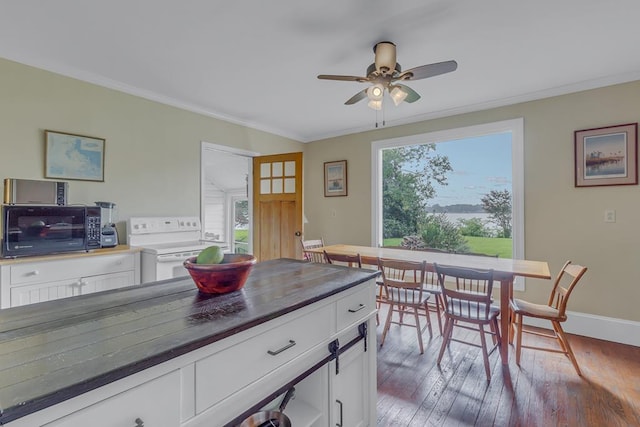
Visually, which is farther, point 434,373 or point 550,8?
point 434,373

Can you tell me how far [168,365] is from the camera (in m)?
0.72

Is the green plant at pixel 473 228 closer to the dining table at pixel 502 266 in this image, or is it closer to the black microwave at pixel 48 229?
the dining table at pixel 502 266

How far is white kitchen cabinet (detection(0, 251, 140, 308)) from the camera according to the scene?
207cm

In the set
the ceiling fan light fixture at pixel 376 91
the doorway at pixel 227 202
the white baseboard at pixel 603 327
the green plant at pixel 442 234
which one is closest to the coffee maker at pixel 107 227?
the ceiling fan light fixture at pixel 376 91

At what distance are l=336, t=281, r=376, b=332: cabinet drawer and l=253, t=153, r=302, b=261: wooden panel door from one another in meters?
2.45

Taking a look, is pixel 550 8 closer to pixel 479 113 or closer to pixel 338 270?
pixel 479 113

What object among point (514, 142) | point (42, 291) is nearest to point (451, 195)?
point (514, 142)

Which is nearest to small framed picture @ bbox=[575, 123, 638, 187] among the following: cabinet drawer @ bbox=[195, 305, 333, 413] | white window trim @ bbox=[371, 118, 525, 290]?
A: white window trim @ bbox=[371, 118, 525, 290]

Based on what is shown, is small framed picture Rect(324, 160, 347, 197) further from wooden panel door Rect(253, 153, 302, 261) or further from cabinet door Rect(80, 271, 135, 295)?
cabinet door Rect(80, 271, 135, 295)

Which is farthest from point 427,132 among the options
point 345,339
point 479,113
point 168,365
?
point 168,365

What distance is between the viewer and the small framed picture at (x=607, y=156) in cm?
277

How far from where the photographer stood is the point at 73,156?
8.86 feet

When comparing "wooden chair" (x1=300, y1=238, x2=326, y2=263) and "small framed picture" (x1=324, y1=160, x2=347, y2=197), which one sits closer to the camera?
"wooden chair" (x1=300, y1=238, x2=326, y2=263)

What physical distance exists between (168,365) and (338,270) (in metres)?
1.03
